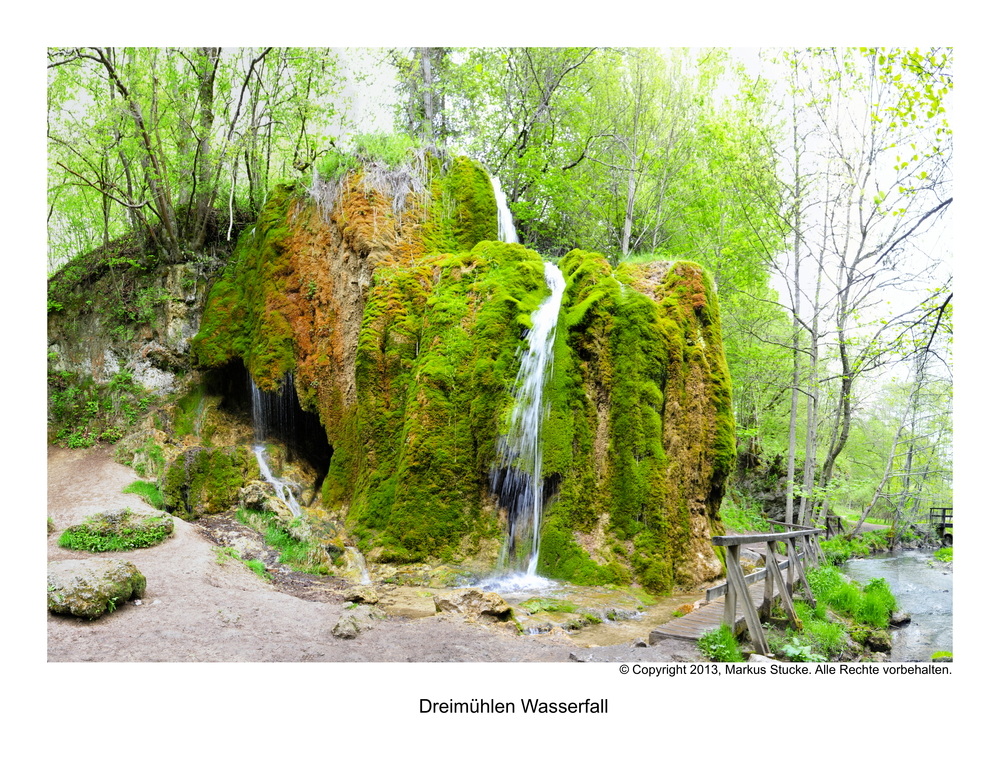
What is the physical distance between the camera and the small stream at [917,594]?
20.9 ft

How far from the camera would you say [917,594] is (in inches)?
339

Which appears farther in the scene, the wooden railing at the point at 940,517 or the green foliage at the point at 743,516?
the green foliage at the point at 743,516

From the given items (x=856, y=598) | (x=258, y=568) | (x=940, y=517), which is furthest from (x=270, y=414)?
(x=940, y=517)

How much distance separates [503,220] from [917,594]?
849 cm

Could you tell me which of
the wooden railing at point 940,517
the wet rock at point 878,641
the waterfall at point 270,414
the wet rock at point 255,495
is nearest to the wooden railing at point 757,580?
the wet rock at point 878,641

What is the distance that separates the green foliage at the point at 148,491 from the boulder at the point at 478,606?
5252 millimetres

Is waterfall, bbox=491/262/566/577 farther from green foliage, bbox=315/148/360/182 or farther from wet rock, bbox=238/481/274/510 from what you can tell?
green foliage, bbox=315/148/360/182

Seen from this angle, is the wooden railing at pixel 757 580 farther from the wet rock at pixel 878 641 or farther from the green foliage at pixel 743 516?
the green foliage at pixel 743 516

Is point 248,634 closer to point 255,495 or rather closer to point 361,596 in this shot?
point 361,596

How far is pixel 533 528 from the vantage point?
25.1 feet
